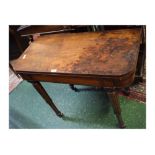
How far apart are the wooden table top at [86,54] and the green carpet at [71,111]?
587 millimetres

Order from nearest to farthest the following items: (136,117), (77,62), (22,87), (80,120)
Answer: (77,62) → (136,117) → (80,120) → (22,87)

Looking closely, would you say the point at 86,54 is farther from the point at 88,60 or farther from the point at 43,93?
the point at 43,93

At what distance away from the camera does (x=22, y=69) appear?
1287 mm

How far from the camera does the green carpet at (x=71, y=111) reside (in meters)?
1.59

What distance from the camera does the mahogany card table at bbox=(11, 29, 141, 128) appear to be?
1102mm

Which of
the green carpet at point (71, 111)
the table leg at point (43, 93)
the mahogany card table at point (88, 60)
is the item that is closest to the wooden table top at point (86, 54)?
the mahogany card table at point (88, 60)

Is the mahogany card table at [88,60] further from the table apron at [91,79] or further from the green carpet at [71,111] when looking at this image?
the green carpet at [71,111]

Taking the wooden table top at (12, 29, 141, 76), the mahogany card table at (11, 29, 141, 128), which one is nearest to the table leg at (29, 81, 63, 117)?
the mahogany card table at (11, 29, 141, 128)

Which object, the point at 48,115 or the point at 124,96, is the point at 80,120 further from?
the point at 124,96

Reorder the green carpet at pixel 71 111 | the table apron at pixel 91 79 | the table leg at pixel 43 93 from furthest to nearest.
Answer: the green carpet at pixel 71 111 < the table leg at pixel 43 93 < the table apron at pixel 91 79

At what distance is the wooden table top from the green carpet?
59 centimetres

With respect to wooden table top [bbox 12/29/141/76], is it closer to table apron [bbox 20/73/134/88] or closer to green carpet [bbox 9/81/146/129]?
table apron [bbox 20/73/134/88]
